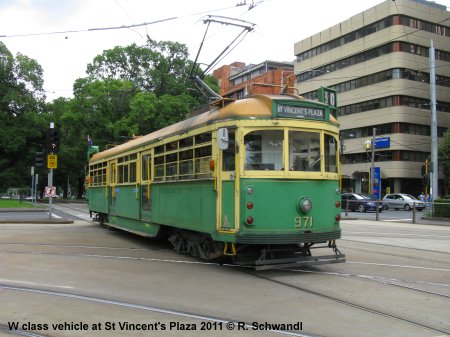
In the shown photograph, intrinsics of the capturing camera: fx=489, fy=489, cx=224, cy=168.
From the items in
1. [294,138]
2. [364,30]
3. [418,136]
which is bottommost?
[294,138]

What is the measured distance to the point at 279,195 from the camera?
840cm

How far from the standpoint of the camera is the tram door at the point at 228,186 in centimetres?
839

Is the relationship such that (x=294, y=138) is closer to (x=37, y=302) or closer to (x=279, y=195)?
(x=279, y=195)

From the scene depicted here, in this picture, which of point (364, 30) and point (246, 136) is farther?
point (364, 30)

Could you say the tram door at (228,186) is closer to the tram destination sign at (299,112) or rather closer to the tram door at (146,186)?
the tram destination sign at (299,112)

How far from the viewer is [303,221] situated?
28.0 ft

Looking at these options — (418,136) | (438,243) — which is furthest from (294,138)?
(418,136)

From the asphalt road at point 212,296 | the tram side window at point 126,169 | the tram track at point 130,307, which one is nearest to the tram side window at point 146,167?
the tram side window at point 126,169

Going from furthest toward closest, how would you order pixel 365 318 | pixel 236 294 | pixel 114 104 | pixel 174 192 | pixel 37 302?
pixel 114 104, pixel 174 192, pixel 236 294, pixel 37 302, pixel 365 318

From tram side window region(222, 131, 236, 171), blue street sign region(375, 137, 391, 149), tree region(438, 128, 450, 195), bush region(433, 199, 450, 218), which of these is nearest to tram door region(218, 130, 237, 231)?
tram side window region(222, 131, 236, 171)

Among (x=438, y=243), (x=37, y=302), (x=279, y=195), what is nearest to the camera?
(x=37, y=302)

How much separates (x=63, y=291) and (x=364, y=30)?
5656 centimetres

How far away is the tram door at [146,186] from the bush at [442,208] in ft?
56.5

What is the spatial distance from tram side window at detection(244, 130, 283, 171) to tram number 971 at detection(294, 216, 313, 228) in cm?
94
